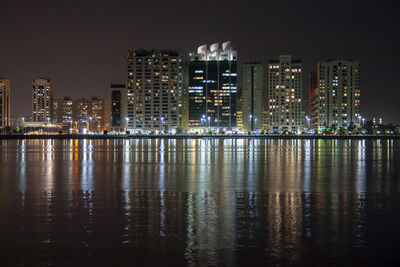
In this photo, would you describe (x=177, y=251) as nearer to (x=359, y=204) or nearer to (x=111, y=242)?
(x=111, y=242)

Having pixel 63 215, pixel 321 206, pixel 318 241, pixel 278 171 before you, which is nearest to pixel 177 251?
pixel 318 241

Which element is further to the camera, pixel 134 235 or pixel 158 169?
pixel 158 169

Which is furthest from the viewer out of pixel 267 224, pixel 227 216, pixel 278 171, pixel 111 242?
pixel 278 171

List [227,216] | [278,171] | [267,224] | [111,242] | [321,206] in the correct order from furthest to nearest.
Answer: [278,171]
[321,206]
[227,216]
[267,224]
[111,242]

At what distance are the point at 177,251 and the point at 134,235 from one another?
212cm

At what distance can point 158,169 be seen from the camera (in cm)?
3516

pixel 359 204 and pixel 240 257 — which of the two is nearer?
pixel 240 257

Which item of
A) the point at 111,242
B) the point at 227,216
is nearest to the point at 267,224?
the point at 227,216

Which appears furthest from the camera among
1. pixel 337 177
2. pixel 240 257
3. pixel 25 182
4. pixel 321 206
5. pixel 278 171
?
pixel 278 171

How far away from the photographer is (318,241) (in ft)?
43.2

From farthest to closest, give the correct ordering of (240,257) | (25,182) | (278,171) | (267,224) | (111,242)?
(278,171)
(25,182)
(267,224)
(111,242)
(240,257)

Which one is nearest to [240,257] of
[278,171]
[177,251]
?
[177,251]

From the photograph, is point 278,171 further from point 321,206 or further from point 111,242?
point 111,242

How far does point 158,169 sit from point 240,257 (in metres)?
23.9
